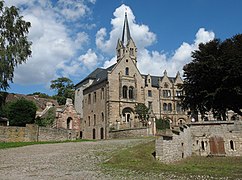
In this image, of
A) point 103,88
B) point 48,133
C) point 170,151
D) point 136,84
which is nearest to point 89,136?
point 103,88

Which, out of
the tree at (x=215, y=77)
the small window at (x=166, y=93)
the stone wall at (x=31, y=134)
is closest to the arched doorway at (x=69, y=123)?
the stone wall at (x=31, y=134)

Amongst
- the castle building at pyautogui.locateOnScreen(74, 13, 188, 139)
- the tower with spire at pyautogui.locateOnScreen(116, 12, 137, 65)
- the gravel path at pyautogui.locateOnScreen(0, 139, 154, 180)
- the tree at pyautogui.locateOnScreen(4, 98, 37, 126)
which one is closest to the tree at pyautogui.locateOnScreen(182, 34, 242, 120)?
the castle building at pyautogui.locateOnScreen(74, 13, 188, 139)

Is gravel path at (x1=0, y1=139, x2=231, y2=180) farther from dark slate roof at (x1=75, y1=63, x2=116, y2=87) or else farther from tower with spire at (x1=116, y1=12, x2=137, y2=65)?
tower with spire at (x1=116, y1=12, x2=137, y2=65)

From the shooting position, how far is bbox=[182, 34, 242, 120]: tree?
1235 inches

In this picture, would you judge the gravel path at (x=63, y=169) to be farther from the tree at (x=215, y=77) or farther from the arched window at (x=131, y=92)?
the arched window at (x=131, y=92)

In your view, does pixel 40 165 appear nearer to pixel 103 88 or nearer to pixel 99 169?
pixel 99 169

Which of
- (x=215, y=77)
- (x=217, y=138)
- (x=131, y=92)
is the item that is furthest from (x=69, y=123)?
(x=217, y=138)

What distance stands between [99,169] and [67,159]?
4.38 m

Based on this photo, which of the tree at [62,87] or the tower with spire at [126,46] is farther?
the tree at [62,87]

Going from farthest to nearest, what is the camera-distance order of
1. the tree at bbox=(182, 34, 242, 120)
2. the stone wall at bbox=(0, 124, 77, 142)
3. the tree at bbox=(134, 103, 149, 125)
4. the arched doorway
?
the tree at bbox=(134, 103, 149, 125) → the arched doorway → the tree at bbox=(182, 34, 242, 120) → the stone wall at bbox=(0, 124, 77, 142)

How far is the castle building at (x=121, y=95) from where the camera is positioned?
51719 millimetres

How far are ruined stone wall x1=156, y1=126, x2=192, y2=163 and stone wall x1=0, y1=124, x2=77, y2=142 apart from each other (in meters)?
17.6

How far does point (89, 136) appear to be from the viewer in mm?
57250

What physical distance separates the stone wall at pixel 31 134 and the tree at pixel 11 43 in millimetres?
6457
